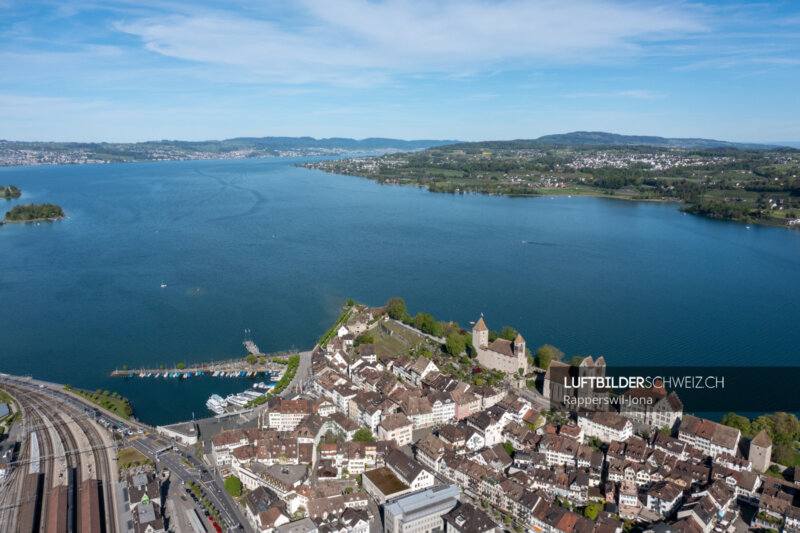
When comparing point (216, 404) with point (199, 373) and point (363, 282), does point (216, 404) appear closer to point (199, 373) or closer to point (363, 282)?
point (199, 373)

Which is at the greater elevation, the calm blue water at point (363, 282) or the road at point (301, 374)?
the calm blue water at point (363, 282)

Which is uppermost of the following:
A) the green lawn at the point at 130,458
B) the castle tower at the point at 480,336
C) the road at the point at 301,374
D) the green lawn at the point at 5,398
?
the castle tower at the point at 480,336

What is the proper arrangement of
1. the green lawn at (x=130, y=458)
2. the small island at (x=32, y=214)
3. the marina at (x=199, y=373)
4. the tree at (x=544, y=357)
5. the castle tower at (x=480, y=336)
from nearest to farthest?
1. the green lawn at (x=130, y=458)
2. the tree at (x=544, y=357)
3. the castle tower at (x=480, y=336)
4. the marina at (x=199, y=373)
5. the small island at (x=32, y=214)

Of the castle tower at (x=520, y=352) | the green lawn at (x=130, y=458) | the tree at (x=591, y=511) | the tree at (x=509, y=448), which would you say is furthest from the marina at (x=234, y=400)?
the tree at (x=591, y=511)

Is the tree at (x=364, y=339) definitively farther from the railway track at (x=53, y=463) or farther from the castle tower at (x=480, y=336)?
the railway track at (x=53, y=463)

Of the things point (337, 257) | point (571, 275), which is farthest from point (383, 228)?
point (571, 275)

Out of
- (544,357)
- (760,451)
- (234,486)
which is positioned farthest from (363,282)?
(760,451)

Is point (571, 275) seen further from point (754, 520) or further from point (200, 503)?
point (200, 503)
